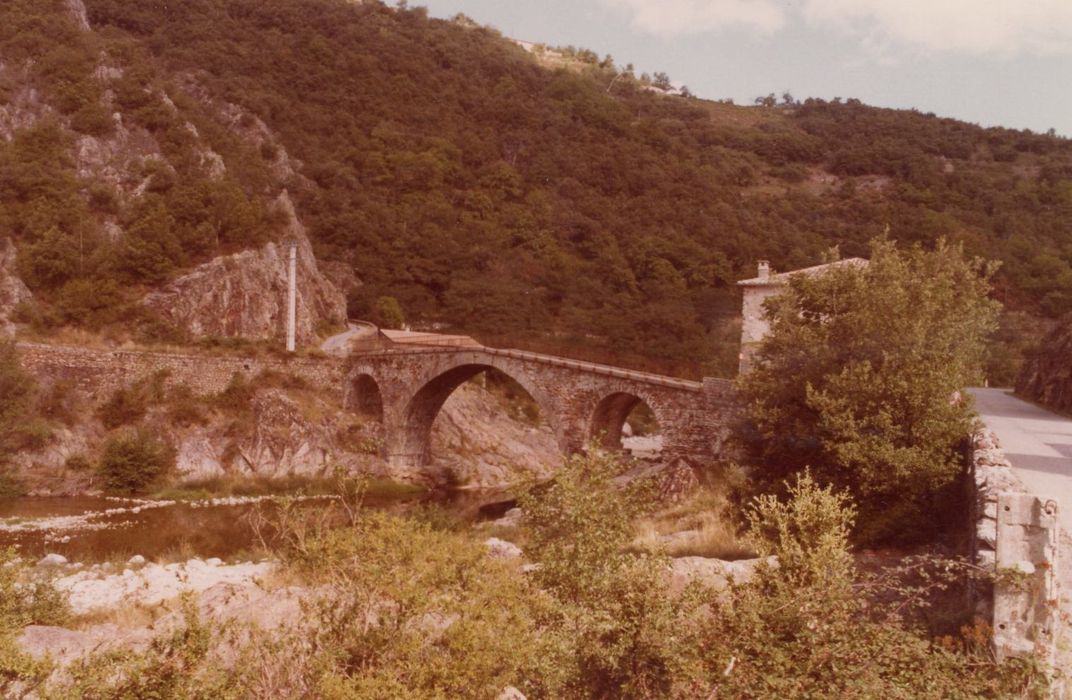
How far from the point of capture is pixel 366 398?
3722 cm

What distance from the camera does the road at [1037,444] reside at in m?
9.40

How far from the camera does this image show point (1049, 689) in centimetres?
545

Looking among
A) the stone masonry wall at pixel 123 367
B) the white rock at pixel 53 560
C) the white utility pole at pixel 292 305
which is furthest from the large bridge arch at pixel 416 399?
the white rock at pixel 53 560

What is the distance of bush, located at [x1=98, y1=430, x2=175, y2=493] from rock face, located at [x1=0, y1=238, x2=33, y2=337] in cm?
709

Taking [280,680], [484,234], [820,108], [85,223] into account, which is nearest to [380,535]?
[280,680]

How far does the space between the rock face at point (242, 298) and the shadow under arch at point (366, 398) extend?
4.64m

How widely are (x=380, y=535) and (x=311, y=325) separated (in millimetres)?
36002

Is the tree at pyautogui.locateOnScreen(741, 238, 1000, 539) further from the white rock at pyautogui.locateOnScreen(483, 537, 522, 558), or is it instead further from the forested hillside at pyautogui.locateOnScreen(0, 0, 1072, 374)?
the forested hillside at pyautogui.locateOnScreen(0, 0, 1072, 374)

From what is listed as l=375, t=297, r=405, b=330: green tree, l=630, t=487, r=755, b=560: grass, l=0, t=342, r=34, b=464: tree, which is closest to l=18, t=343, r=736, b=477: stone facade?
l=0, t=342, r=34, b=464: tree

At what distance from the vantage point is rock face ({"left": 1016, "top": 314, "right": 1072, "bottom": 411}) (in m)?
19.2

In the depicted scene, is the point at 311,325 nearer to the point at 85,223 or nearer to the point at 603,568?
the point at 85,223

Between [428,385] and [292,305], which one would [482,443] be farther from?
[292,305]

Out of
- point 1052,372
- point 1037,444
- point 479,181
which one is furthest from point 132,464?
point 479,181

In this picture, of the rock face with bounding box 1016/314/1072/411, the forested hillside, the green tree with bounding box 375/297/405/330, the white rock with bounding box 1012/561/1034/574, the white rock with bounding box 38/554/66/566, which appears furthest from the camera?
the green tree with bounding box 375/297/405/330
